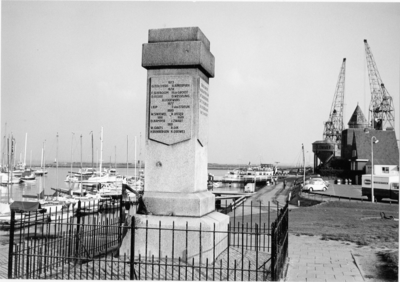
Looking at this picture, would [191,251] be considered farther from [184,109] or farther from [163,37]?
[163,37]

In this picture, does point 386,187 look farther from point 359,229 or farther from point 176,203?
point 176,203

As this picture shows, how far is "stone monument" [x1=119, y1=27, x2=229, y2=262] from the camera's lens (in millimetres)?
7332

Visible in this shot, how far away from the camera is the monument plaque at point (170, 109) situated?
292 inches

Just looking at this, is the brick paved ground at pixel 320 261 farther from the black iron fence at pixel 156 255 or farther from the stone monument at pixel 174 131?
the stone monument at pixel 174 131

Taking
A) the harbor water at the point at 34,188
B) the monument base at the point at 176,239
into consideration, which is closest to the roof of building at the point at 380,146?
the harbor water at the point at 34,188

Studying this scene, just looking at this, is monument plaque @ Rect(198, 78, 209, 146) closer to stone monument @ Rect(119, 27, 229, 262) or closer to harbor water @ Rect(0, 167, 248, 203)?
stone monument @ Rect(119, 27, 229, 262)

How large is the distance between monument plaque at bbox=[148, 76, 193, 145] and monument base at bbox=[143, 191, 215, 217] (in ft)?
3.29

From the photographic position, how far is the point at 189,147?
24.5 feet

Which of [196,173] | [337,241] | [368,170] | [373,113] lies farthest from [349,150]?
[196,173]

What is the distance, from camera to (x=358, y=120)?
95375 mm

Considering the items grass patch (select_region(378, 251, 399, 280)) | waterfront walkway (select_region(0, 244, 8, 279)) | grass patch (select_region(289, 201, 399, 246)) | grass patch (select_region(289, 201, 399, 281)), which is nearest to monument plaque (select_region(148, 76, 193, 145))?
waterfront walkway (select_region(0, 244, 8, 279))

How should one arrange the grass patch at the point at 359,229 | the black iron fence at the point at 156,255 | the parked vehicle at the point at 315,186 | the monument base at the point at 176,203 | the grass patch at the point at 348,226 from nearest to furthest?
1. the black iron fence at the point at 156,255
2. the monument base at the point at 176,203
3. the grass patch at the point at 359,229
4. the grass patch at the point at 348,226
5. the parked vehicle at the point at 315,186

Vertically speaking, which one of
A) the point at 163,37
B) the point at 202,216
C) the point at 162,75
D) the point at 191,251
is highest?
the point at 163,37

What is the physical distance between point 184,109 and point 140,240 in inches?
98.9
